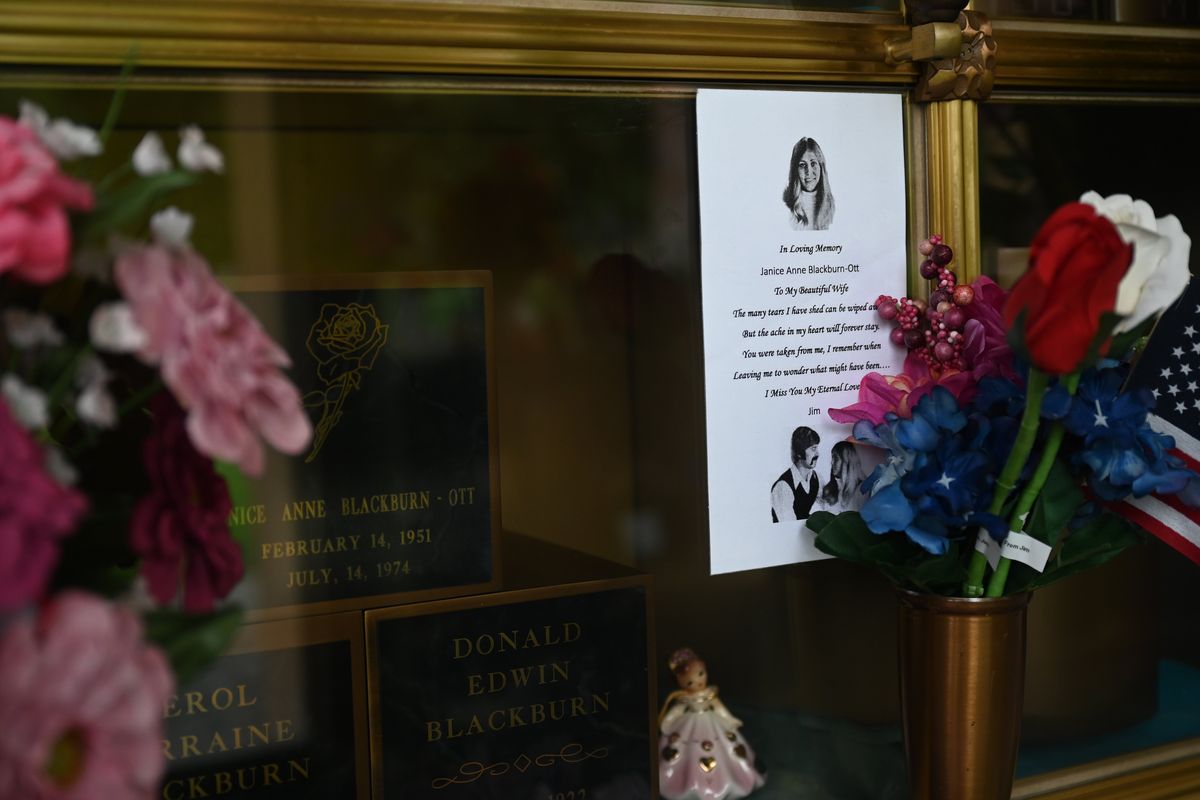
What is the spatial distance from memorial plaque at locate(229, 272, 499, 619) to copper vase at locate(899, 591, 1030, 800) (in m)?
0.32

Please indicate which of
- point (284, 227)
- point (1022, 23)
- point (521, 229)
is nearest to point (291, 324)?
point (284, 227)

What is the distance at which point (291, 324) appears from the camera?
0.67 m

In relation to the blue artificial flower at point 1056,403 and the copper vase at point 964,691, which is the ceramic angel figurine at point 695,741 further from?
Answer: the blue artificial flower at point 1056,403

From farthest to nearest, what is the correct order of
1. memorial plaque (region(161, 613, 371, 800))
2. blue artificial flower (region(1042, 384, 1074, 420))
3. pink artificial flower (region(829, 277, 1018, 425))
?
1. pink artificial flower (region(829, 277, 1018, 425))
2. blue artificial flower (region(1042, 384, 1074, 420))
3. memorial plaque (region(161, 613, 371, 800))

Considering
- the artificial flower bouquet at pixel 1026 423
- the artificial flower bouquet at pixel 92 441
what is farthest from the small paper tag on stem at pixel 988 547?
the artificial flower bouquet at pixel 92 441

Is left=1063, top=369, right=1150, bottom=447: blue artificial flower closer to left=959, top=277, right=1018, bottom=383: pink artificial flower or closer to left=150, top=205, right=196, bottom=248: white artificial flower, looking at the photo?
left=959, top=277, right=1018, bottom=383: pink artificial flower

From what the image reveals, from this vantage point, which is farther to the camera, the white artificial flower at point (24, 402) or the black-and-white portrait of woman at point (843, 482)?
the black-and-white portrait of woman at point (843, 482)

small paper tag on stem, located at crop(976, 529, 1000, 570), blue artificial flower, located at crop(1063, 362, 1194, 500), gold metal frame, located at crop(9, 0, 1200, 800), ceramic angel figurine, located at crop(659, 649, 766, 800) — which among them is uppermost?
gold metal frame, located at crop(9, 0, 1200, 800)

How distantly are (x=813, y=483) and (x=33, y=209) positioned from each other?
594 millimetres

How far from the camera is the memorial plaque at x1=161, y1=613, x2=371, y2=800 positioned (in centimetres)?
65

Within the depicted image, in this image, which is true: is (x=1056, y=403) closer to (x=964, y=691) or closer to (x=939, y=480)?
(x=939, y=480)

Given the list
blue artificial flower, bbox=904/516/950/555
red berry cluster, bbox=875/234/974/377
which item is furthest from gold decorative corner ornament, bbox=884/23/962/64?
blue artificial flower, bbox=904/516/950/555

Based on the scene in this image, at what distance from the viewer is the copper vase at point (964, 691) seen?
809 millimetres

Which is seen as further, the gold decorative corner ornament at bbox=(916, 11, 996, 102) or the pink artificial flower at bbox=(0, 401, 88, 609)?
the gold decorative corner ornament at bbox=(916, 11, 996, 102)
